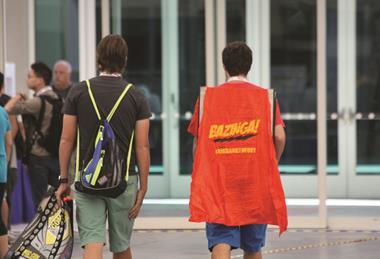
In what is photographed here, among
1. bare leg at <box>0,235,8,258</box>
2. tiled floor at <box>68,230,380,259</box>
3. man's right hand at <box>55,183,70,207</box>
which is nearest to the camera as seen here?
man's right hand at <box>55,183,70,207</box>

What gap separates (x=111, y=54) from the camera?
19.4 feet

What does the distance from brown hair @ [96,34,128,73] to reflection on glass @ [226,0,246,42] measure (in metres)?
5.05

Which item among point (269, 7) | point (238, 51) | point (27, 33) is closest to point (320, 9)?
point (269, 7)

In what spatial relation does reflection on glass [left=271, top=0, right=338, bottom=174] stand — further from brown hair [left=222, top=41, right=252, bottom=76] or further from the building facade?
brown hair [left=222, top=41, right=252, bottom=76]

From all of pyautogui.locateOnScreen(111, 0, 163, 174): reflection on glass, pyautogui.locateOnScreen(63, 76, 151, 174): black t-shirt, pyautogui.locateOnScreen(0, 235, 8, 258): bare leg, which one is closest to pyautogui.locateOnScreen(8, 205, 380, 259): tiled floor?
pyautogui.locateOnScreen(111, 0, 163, 174): reflection on glass

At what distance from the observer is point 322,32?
10609 millimetres

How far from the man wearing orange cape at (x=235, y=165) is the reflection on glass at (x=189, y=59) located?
4796mm

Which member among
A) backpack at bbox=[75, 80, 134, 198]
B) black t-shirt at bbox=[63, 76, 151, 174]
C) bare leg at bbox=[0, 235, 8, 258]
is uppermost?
black t-shirt at bbox=[63, 76, 151, 174]

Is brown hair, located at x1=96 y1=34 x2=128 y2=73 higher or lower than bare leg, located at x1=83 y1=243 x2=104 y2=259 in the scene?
higher

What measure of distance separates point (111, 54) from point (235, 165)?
957 mm

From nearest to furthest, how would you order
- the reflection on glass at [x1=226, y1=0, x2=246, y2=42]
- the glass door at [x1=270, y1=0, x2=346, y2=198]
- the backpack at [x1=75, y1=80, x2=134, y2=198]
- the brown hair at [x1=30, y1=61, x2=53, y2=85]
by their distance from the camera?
the backpack at [x1=75, y1=80, x2=134, y2=198] → the brown hair at [x1=30, y1=61, x2=53, y2=85] → the reflection on glass at [x1=226, y1=0, x2=246, y2=42] → the glass door at [x1=270, y1=0, x2=346, y2=198]

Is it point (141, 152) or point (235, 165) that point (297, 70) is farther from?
point (141, 152)

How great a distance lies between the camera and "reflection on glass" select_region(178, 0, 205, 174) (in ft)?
35.7

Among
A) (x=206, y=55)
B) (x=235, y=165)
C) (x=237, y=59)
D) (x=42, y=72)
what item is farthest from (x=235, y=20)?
(x=235, y=165)
